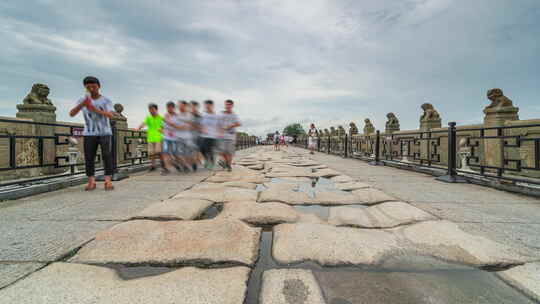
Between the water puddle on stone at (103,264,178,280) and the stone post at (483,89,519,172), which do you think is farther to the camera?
the stone post at (483,89,519,172)

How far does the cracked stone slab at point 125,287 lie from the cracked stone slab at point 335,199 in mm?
1754

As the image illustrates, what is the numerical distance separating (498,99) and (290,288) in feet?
29.5

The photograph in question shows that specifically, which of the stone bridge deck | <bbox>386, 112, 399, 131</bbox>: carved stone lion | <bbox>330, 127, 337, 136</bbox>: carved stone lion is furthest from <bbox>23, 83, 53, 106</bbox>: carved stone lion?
<bbox>330, 127, 337, 136</bbox>: carved stone lion

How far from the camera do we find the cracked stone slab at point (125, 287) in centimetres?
108

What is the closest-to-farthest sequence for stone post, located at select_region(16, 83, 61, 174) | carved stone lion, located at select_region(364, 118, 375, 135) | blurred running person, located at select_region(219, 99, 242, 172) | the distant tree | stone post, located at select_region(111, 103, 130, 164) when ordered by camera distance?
1. blurred running person, located at select_region(219, 99, 242, 172)
2. stone post, located at select_region(111, 103, 130, 164)
3. stone post, located at select_region(16, 83, 61, 174)
4. carved stone lion, located at select_region(364, 118, 375, 135)
5. the distant tree

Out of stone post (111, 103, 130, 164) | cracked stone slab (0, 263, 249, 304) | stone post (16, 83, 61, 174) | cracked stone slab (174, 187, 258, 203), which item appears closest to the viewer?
cracked stone slab (0, 263, 249, 304)

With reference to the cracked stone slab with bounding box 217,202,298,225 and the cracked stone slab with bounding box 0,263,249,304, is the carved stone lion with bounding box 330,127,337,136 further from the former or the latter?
the cracked stone slab with bounding box 0,263,249,304

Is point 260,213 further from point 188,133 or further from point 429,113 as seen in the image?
point 429,113

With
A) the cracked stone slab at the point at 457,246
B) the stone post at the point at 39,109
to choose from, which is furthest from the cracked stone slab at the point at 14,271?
the stone post at the point at 39,109

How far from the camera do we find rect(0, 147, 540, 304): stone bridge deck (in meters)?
1.15

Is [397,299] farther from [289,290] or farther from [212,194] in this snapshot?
[212,194]

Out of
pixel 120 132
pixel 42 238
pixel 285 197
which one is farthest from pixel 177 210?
pixel 120 132

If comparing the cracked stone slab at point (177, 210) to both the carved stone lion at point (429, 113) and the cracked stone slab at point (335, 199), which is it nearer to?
the cracked stone slab at point (335, 199)

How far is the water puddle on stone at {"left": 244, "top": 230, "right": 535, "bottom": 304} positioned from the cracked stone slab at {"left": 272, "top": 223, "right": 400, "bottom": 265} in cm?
6
